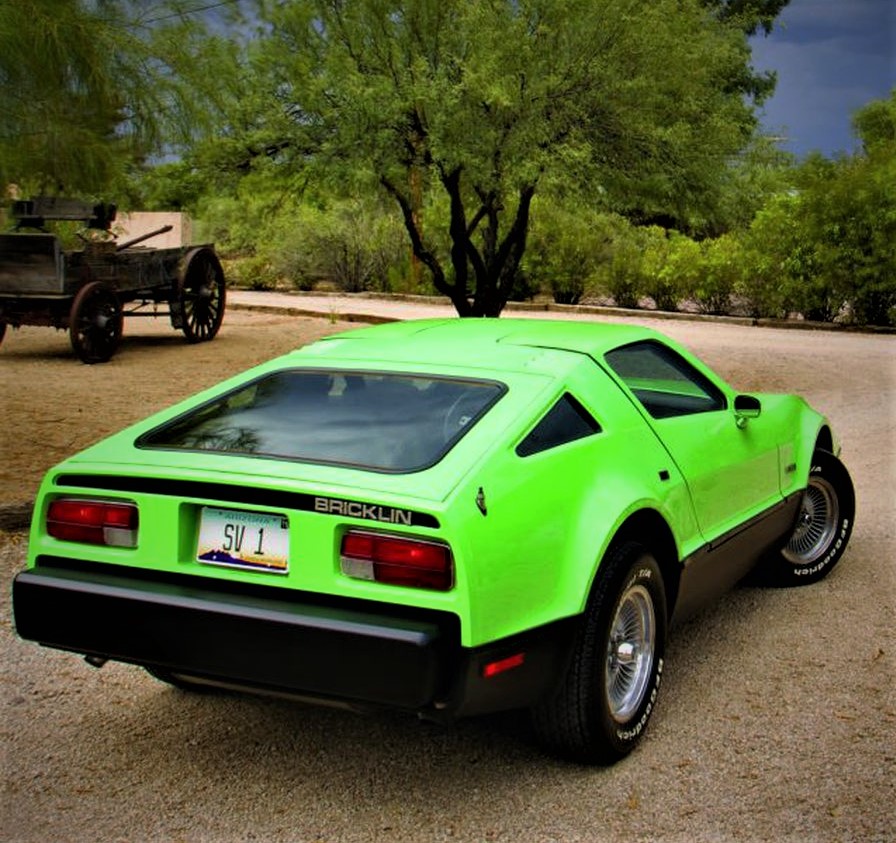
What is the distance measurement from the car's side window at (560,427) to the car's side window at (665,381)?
749 millimetres

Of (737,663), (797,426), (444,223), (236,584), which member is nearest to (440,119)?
(797,426)

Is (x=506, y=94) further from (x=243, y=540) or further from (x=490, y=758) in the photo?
(x=243, y=540)

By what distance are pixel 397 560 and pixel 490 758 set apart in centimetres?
94

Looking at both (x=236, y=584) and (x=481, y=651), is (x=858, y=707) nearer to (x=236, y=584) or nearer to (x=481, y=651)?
(x=481, y=651)

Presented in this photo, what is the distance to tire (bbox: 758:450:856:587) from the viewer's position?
5.74m

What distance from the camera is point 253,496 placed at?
3.47 meters

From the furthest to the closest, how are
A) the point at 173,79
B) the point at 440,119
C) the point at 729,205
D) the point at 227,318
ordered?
the point at 227,318 < the point at 729,205 < the point at 440,119 < the point at 173,79

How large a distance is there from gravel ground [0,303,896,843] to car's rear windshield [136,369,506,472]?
0.87 m

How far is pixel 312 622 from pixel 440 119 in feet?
33.4

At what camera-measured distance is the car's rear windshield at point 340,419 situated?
3.68 m

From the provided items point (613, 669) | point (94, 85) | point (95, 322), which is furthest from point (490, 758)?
point (95, 322)

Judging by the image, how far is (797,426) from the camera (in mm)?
5566

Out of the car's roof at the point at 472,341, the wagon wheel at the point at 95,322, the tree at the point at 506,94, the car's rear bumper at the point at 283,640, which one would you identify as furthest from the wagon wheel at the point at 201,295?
the car's rear bumper at the point at 283,640

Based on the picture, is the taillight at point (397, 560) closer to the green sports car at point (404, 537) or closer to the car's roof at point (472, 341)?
the green sports car at point (404, 537)
